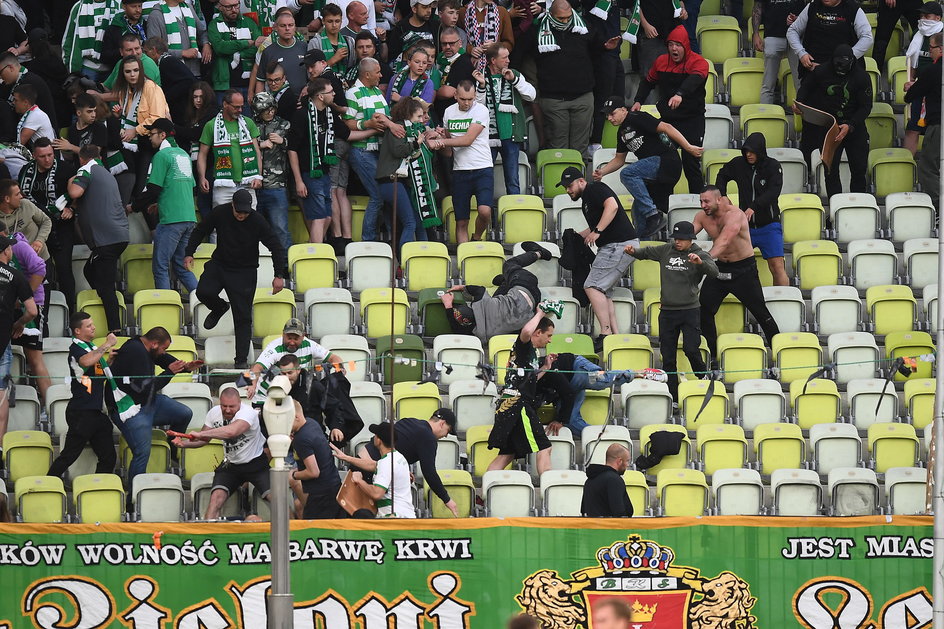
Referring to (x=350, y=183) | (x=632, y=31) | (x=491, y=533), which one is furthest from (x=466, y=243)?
(x=491, y=533)

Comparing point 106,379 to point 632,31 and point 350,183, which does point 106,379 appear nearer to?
point 350,183

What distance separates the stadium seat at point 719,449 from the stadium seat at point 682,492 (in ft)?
1.65

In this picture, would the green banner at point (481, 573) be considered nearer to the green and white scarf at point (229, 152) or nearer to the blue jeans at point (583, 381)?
the blue jeans at point (583, 381)

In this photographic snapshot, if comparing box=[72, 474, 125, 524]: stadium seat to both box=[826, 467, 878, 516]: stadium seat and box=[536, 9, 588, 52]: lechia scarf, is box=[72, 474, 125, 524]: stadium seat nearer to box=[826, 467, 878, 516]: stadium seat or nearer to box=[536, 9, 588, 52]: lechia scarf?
box=[826, 467, 878, 516]: stadium seat

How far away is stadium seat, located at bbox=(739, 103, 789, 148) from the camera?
19.4 m

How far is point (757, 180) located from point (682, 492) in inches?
142

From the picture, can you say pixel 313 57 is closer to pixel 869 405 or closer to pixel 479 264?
pixel 479 264

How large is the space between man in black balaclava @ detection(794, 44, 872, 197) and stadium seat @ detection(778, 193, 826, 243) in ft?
1.75

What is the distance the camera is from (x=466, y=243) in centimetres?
1761

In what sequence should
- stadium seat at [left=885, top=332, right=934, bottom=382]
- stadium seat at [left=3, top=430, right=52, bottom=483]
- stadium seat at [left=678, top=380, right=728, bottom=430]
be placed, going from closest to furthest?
1. stadium seat at [left=3, top=430, right=52, bottom=483]
2. stadium seat at [left=678, top=380, right=728, bottom=430]
3. stadium seat at [left=885, top=332, right=934, bottom=382]

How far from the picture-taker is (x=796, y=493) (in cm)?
1514

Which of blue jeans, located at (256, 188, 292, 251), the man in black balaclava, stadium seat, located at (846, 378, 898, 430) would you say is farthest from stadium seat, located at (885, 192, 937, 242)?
blue jeans, located at (256, 188, 292, 251)

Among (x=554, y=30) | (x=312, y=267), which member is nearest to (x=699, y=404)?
(x=312, y=267)

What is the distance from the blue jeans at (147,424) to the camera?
50.5ft
